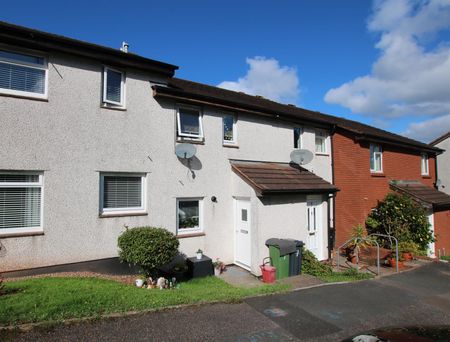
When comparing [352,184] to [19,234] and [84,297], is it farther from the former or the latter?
[19,234]

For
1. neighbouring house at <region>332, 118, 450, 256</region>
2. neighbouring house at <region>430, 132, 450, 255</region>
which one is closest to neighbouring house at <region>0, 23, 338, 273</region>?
neighbouring house at <region>332, 118, 450, 256</region>

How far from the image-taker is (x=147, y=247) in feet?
23.1

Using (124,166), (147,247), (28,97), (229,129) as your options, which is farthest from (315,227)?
(28,97)

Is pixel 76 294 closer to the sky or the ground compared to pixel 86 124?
closer to the ground

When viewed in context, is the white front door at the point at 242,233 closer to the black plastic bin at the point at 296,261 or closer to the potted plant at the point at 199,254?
the black plastic bin at the point at 296,261

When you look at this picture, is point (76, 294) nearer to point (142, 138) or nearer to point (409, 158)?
point (142, 138)

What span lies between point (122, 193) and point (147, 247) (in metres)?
1.96

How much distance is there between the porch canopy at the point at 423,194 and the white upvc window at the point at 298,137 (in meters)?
6.08

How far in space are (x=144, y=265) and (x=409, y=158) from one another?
53.8ft

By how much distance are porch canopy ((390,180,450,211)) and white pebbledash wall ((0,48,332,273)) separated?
25.5ft

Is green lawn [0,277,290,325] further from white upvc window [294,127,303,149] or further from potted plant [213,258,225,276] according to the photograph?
white upvc window [294,127,303,149]

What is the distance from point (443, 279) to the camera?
953 cm

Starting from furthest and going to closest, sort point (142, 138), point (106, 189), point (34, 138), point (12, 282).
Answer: point (142, 138)
point (106, 189)
point (34, 138)
point (12, 282)

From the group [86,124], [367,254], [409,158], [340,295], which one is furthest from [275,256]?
[409,158]
